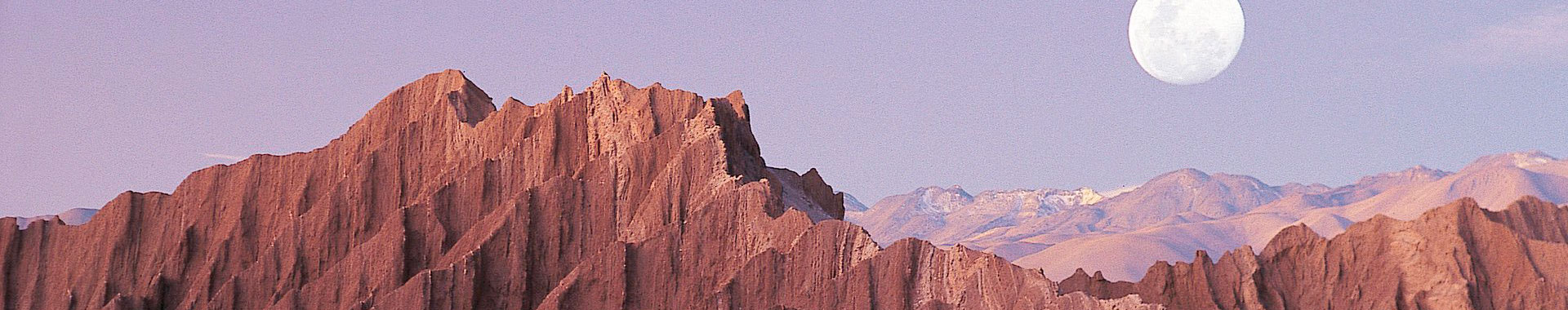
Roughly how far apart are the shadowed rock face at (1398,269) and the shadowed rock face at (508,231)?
9196mm

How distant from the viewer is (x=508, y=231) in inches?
2190

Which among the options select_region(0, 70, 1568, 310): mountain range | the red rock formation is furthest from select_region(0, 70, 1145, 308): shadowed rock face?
the red rock formation

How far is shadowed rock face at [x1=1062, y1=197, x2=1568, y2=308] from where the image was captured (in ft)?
182

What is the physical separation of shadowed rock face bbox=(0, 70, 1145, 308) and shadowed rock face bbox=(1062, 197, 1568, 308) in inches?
362

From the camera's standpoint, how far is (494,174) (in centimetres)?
5888

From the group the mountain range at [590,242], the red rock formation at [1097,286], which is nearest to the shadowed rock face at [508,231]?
the mountain range at [590,242]

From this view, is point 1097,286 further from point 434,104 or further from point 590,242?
point 434,104

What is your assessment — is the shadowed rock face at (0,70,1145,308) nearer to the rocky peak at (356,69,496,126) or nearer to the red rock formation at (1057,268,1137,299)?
the rocky peak at (356,69,496,126)

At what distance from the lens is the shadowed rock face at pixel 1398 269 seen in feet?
182

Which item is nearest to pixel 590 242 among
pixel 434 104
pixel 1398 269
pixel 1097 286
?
pixel 434 104

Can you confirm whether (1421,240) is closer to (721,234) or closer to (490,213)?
(721,234)

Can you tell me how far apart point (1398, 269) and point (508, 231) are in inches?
979

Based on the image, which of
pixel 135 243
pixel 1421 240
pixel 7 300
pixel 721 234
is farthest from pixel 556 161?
pixel 1421 240

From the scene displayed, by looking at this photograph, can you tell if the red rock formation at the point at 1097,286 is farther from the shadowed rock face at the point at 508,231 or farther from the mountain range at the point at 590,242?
the shadowed rock face at the point at 508,231
